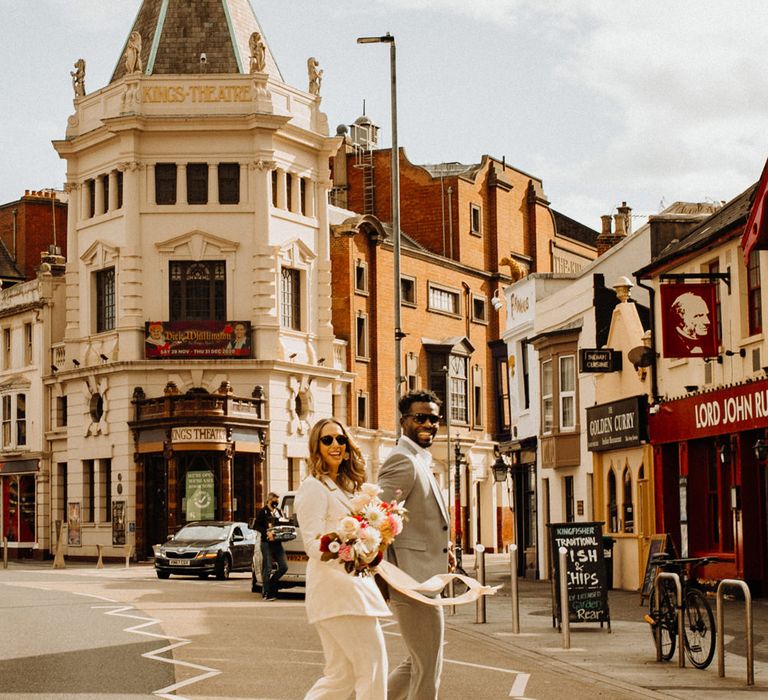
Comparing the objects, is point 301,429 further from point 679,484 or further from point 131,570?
point 679,484

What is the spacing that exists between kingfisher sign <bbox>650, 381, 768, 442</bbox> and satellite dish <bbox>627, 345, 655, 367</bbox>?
107 cm

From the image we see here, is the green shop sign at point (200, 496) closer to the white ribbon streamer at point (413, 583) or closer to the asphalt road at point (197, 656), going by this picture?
the asphalt road at point (197, 656)

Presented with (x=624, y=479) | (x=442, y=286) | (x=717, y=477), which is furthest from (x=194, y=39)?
(x=717, y=477)

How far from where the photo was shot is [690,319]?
998 inches

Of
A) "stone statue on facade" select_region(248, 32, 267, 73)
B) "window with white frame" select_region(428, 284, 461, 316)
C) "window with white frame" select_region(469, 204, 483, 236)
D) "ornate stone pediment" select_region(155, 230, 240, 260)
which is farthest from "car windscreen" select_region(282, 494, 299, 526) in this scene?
"window with white frame" select_region(469, 204, 483, 236)

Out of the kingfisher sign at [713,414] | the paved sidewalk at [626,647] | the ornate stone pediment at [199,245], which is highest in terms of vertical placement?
the ornate stone pediment at [199,245]

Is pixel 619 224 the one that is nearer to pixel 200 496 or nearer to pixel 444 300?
pixel 444 300

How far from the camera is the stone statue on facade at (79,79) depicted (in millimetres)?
55500

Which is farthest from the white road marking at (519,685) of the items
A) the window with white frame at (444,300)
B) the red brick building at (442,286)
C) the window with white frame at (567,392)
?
the window with white frame at (444,300)

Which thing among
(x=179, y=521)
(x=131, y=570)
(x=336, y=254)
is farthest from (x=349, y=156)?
(x=131, y=570)

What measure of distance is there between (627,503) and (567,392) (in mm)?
4808

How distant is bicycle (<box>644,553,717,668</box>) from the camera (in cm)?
1431

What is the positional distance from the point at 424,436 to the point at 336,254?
47533mm

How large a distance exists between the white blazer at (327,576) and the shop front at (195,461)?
39.8 m
